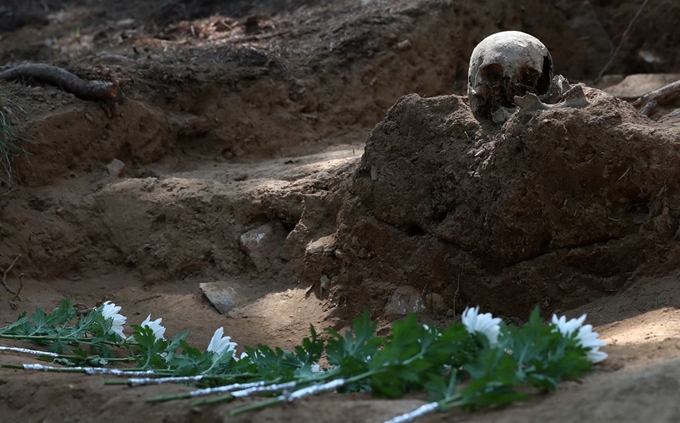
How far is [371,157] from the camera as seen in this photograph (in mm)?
5453

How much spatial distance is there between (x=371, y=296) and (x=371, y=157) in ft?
2.91

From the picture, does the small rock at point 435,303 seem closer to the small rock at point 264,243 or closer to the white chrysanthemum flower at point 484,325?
the small rock at point 264,243

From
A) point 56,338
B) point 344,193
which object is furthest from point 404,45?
point 56,338

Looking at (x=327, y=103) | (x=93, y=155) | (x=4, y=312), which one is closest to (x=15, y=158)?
(x=93, y=155)

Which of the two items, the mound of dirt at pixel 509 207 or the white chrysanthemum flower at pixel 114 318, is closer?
the mound of dirt at pixel 509 207

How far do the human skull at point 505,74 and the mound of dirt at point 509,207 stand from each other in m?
0.13

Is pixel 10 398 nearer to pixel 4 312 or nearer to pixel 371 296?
pixel 4 312

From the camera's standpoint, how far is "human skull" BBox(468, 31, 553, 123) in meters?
5.09

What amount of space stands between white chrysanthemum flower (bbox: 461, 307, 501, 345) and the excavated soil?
0.41 meters

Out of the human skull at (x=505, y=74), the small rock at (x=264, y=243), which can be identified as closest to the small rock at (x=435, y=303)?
the human skull at (x=505, y=74)

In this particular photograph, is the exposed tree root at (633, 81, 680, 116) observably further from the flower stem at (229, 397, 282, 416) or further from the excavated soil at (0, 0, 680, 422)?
the flower stem at (229, 397, 282, 416)

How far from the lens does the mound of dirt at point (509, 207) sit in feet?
15.2

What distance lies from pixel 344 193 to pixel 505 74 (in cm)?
136

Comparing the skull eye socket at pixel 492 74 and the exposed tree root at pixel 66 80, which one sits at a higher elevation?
the exposed tree root at pixel 66 80
